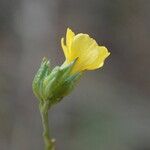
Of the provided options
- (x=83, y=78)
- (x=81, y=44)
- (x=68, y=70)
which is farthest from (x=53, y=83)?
(x=83, y=78)

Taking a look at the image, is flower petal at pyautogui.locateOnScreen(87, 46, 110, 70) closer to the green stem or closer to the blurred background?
the green stem

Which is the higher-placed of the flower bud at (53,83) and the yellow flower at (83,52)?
the yellow flower at (83,52)

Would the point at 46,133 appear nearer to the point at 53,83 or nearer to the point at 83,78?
the point at 53,83

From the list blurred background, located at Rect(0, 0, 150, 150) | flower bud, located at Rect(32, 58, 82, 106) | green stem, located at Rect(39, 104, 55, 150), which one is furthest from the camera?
blurred background, located at Rect(0, 0, 150, 150)

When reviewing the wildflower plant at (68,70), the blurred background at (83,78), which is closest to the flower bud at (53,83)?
the wildflower plant at (68,70)

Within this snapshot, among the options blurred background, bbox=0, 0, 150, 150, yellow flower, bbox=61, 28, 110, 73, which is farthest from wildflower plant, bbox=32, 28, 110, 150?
blurred background, bbox=0, 0, 150, 150

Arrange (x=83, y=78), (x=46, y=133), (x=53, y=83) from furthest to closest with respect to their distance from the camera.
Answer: (x=83, y=78), (x=53, y=83), (x=46, y=133)

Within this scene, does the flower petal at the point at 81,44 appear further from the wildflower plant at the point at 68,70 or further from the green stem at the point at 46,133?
the green stem at the point at 46,133
